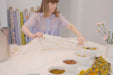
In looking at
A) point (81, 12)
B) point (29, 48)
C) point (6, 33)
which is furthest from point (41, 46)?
point (81, 12)

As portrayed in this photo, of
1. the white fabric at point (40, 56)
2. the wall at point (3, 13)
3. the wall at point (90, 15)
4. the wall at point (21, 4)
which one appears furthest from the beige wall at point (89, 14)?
the wall at point (3, 13)

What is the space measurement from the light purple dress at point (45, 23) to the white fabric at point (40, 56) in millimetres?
59

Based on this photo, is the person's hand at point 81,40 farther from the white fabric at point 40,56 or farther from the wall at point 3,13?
the wall at point 3,13

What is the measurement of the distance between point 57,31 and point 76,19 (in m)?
0.19

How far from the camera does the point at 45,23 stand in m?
0.91

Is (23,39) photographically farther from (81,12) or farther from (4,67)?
(81,12)

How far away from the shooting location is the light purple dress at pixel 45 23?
0.86 meters

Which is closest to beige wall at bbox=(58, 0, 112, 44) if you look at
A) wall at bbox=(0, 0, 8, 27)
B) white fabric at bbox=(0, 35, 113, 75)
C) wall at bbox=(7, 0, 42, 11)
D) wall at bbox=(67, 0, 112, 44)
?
wall at bbox=(67, 0, 112, 44)

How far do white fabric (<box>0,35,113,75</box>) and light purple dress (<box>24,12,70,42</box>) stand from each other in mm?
59

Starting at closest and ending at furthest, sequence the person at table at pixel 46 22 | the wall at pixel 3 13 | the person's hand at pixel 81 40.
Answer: the wall at pixel 3 13 < the person at table at pixel 46 22 < the person's hand at pixel 81 40

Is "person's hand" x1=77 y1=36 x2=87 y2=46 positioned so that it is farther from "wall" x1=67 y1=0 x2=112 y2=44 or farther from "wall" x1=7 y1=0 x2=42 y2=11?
"wall" x1=7 y1=0 x2=42 y2=11

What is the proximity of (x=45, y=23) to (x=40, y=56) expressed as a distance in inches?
9.7

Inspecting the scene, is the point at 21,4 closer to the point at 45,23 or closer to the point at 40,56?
the point at 45,23

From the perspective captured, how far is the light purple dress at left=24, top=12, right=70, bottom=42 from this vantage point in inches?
33.7
